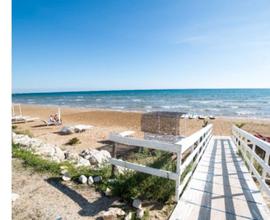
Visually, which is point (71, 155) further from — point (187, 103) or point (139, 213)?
point (187, 103)

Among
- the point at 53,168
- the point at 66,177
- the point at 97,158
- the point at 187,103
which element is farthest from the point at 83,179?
the point at 187,103

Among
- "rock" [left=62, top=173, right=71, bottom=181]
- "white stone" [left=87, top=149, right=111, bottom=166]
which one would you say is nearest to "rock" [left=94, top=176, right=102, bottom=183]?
"rock" [left=62, top=173, right=71, bottom=181]

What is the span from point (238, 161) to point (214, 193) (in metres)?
2.68

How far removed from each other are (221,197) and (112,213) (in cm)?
186

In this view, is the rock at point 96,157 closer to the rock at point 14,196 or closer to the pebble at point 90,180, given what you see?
the pebble at point 90,180

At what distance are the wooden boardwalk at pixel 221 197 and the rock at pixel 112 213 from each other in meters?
0.70

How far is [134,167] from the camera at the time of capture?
3.53 metres

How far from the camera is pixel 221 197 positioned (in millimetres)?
3361

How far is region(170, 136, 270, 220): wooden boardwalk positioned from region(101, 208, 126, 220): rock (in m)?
0.70

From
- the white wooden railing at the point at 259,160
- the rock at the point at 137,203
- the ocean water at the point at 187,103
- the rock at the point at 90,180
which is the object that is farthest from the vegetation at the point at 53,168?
the ocean water at the point at 187,103

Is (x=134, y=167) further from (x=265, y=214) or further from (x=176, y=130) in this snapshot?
(x=176, y=130)

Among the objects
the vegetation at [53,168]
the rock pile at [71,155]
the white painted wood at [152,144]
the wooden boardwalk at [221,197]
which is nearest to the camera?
the wooden boardwalk at [221,197]

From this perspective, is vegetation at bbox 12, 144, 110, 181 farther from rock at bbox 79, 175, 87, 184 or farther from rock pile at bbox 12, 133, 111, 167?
rock pile at bbox 12, 133, 111, 167

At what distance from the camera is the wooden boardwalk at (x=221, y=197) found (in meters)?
2.85
